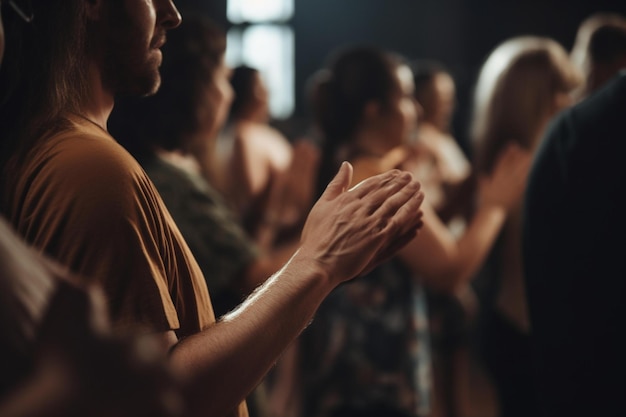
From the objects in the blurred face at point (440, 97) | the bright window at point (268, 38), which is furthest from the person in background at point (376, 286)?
the bright window at point (268, 38)

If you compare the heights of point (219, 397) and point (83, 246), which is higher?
point (83, 246)

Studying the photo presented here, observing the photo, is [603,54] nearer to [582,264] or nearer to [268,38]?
[582,264]

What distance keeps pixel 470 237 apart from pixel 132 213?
1.69 meters

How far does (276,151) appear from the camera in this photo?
13.6 ft

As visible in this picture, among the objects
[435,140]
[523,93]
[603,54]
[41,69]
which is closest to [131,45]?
[41,69]

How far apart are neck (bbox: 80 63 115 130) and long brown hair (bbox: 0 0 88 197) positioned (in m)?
0.01

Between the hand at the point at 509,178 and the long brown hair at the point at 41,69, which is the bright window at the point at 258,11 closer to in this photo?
the hand at the point at 509,178

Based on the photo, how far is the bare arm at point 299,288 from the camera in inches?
38.3

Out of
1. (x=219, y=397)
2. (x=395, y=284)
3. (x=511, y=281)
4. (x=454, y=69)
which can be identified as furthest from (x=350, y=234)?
(x=454, y=69)

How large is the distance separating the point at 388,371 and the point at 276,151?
2.04m

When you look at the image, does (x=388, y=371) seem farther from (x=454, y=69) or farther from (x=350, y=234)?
(x=454, y=69)

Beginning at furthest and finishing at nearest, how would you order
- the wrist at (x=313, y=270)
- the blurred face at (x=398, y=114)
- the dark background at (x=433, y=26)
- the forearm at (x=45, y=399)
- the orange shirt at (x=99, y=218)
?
1. the dark background at (x=433, y=26)
2. the blurred face at (x=398, y=114)
3. the wrist at (x=313, y=270)
4. the orange shirt at (x=99, y=218)
5. the forearm at (x=45, y=399)

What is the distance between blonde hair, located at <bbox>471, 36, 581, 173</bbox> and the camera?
2.58 meters

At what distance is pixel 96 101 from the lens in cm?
112
